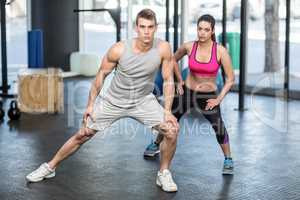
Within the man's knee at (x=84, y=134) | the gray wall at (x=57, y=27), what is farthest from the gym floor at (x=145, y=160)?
the gray wall at (x=57, y=27)

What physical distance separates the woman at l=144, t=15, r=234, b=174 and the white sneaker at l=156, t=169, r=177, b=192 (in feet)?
1.34

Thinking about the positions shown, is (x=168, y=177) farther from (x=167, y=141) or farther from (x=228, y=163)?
(x=228, y=163)

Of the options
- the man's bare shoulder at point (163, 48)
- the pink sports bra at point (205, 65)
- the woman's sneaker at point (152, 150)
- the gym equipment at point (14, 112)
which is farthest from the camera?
the gym equipment at point (14, 112)

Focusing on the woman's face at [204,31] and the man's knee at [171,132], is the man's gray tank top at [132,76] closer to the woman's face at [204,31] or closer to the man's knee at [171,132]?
the man's knee at [171,132]

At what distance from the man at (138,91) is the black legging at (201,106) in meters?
0.32

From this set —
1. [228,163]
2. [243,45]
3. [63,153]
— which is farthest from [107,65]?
[243,45]

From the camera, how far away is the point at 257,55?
7.01 metres

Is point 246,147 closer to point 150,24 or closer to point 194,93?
point 194,93

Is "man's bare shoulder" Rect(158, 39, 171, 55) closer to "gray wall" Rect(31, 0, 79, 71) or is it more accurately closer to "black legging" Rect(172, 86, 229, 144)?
"black legging" Rect(172, 86, 229, 144)

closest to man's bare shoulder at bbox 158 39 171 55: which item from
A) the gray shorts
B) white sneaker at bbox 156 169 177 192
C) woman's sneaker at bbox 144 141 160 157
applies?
the gray shorts

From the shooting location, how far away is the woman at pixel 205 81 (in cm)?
338

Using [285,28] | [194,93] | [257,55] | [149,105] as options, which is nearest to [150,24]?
[149,105]

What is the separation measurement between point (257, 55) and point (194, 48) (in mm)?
3677

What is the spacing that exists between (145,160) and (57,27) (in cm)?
486
